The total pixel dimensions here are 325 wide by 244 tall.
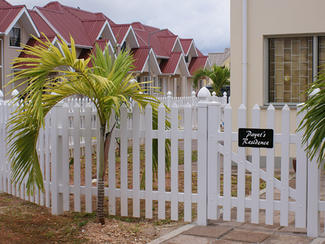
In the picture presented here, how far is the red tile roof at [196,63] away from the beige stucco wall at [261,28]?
38.9 m

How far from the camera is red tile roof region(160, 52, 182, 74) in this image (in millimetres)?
44097

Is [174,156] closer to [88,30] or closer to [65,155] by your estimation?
[65,155]

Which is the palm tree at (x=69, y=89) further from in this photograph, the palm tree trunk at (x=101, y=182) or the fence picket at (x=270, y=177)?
the fence picket at (x=270, y=177)

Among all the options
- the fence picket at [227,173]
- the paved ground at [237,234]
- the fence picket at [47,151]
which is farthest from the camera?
the fence picket at [47,151]

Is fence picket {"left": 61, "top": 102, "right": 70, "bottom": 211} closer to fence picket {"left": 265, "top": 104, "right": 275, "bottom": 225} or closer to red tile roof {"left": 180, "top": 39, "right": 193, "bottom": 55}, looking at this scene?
fence picket {"left": 265, "top": 104, "right": 275, "bottom": 225}

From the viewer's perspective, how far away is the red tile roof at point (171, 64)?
145 feet

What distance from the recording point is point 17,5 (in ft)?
97.8

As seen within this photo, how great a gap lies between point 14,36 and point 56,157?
2503 cm

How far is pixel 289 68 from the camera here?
11148 mm

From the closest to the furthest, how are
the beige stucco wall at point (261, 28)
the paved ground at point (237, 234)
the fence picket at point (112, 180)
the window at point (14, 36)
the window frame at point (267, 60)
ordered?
the paved ground at point (237, 234) < the fence picket at point (112, 180) < the beige stucco wall at point (261, 28) < the window frame at point (267, 60) < the window at point (14, 36)

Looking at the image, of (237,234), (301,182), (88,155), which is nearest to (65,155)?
(88,155)

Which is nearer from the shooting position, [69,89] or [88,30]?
[69,89]

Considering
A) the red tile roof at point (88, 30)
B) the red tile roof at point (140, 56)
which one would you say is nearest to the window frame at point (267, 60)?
the red tile roof at point (88, 30)

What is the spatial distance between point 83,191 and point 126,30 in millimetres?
31792
